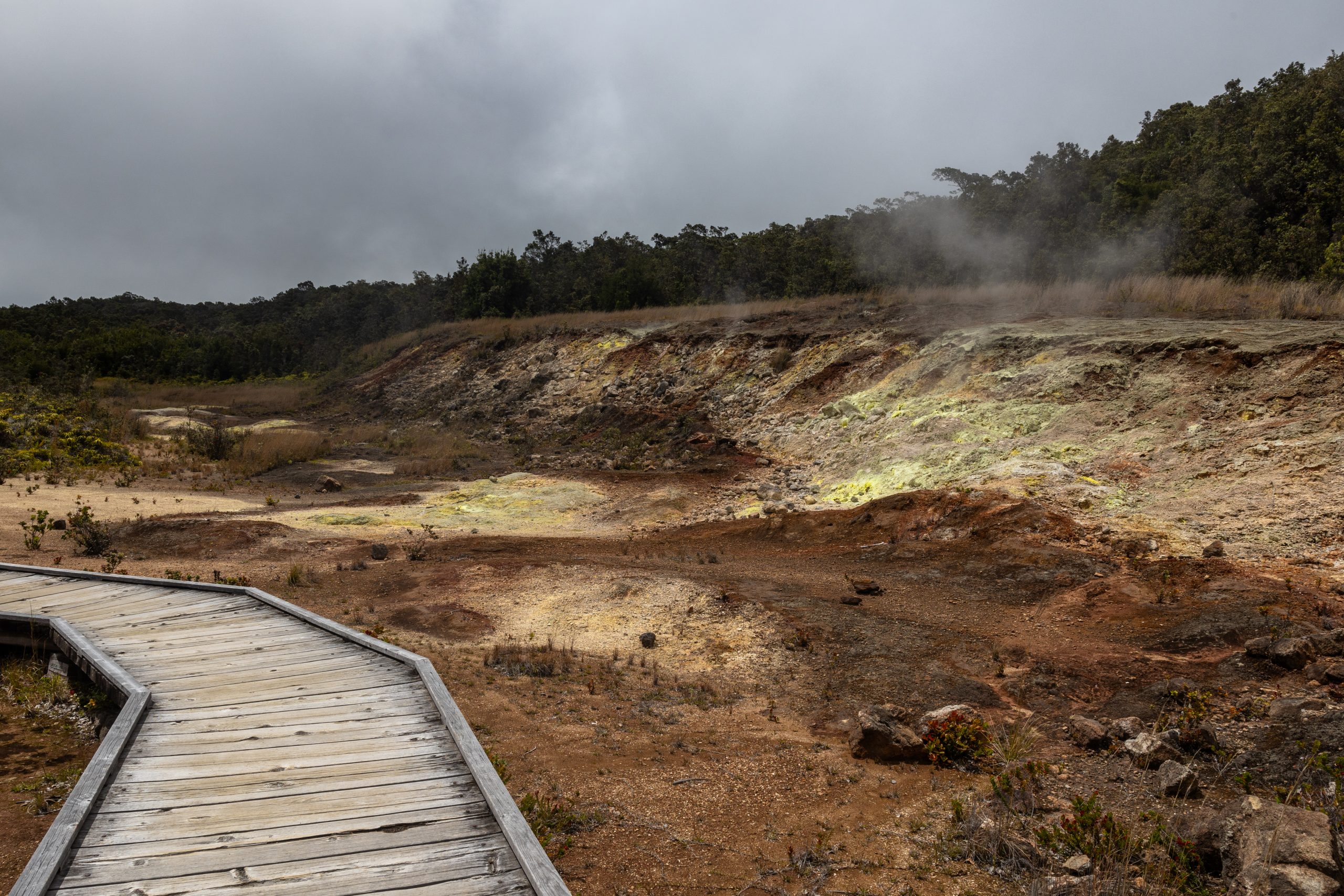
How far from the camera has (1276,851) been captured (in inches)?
122

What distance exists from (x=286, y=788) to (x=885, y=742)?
3.83 m

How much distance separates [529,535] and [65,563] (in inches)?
263

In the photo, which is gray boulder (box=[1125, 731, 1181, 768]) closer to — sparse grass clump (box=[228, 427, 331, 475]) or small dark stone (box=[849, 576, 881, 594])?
small dark stone (box=[849, 576, 881, 594])

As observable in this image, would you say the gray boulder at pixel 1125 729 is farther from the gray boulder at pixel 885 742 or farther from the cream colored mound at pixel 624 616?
the cream colored mound at pixel 624 616

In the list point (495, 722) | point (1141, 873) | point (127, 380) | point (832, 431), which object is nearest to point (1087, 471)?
point (832, 431)

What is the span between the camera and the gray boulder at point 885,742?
513cm

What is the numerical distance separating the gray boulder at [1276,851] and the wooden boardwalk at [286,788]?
2905mm

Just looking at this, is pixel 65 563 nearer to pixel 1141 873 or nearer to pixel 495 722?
pixel 495 722

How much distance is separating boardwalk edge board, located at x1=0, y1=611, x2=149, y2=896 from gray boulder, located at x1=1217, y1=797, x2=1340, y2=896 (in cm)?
444

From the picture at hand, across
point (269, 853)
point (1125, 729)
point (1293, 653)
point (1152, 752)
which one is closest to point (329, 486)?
point (269, 853)

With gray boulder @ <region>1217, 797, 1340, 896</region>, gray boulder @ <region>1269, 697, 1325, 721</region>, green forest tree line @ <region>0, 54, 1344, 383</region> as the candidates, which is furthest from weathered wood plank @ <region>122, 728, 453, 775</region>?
green forest tree line @ <region>0, 54, 1344, 383</region>

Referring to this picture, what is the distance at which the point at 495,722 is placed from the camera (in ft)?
18.5

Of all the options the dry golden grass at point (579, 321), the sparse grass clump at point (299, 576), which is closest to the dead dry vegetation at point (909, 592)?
the sparse grass clump at point (299, 576)

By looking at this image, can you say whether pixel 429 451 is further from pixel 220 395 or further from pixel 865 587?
pixel 220 395
